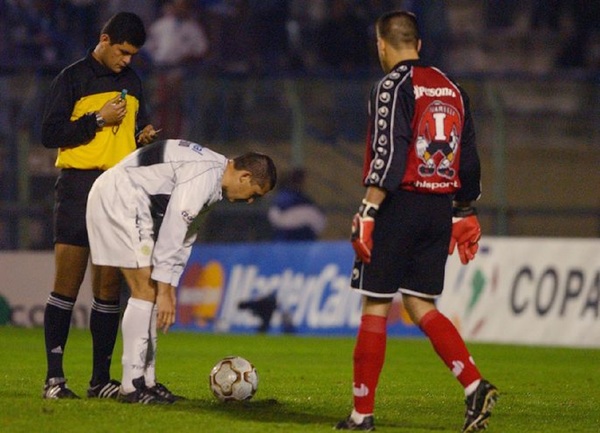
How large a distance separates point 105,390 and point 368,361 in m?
1.94

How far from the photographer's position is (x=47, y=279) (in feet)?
53.1

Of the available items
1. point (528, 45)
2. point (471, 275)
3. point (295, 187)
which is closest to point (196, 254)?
point (295, 187)

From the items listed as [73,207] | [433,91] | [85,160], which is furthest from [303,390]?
[433,91]

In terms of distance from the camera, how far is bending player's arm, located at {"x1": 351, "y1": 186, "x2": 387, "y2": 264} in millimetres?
6730

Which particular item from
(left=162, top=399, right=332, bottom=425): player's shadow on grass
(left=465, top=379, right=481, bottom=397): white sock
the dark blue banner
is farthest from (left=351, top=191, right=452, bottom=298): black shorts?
the dark blue banner

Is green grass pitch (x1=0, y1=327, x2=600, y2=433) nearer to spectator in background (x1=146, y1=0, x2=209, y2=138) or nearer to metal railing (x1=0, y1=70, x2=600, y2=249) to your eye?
metal railing (x1=0, y1=70, x2=600, y2=249)

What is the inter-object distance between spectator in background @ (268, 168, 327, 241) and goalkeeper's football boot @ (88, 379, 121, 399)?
8.69 m

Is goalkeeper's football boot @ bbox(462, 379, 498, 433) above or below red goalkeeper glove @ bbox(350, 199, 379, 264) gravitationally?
below

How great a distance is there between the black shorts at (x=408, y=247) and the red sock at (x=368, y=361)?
0.16m

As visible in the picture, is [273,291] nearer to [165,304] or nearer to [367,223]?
[165,304]

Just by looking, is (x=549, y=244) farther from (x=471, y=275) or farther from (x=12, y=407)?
(x=12, y=407)

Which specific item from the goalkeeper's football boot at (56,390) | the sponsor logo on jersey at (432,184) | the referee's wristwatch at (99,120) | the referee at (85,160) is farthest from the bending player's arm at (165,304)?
the sponsor logo on jersey at (432,184)

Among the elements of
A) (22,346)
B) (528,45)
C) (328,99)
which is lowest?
(22,346)

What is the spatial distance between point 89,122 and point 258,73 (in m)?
8.63
